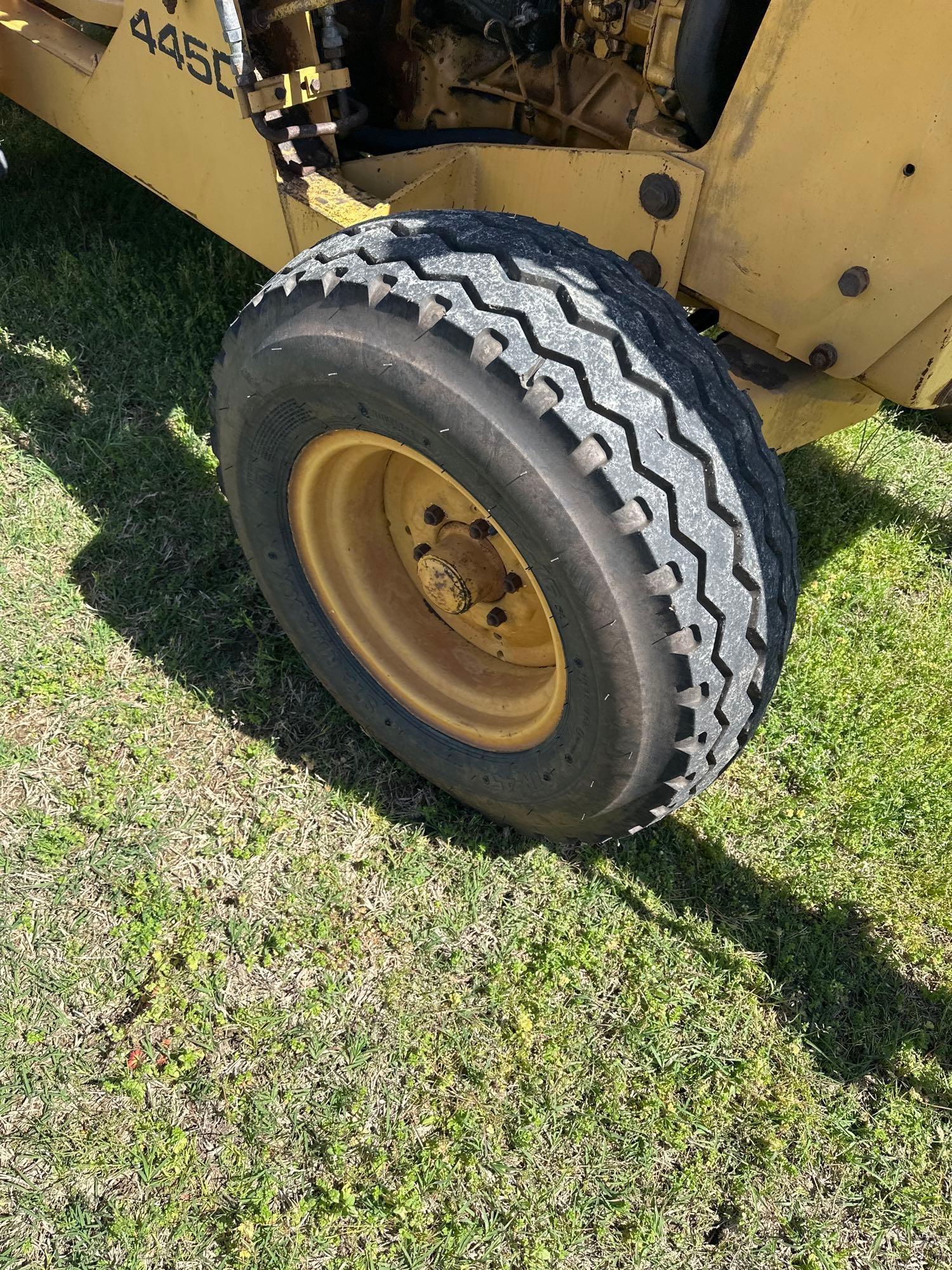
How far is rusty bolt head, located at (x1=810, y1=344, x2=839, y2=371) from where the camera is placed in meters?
2.25

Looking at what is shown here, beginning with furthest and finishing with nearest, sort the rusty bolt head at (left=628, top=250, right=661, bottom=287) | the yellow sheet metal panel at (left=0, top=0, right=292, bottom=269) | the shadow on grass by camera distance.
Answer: the yellow sheet metal panel at (left=0, top=0, right=292, bottom=269) → the shadow on grass → the rusty bolt head at (left=628, top=250, right=661, bottom=287)

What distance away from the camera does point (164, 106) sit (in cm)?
295

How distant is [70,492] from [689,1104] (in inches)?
101

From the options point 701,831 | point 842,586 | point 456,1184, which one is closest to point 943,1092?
point 701,831

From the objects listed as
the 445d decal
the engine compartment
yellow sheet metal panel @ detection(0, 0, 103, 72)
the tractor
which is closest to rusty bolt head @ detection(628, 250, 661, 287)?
the tractor

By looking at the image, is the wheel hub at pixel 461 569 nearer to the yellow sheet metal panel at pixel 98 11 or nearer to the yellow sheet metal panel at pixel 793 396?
the yellow sheet metal panel at pixel 793 396

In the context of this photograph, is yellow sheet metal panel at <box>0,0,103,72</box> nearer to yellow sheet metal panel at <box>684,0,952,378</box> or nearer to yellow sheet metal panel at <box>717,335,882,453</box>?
yellow sheet metal panel at <box>684,0,952,378</box>

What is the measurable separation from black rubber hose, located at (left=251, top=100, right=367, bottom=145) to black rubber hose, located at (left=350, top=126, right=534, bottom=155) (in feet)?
0.41

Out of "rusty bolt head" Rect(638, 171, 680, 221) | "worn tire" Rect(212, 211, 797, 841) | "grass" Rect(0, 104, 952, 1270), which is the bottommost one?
"grass" Rect(0, 104, 952, 1270)

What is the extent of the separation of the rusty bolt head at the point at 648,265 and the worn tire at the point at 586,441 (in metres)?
0.29

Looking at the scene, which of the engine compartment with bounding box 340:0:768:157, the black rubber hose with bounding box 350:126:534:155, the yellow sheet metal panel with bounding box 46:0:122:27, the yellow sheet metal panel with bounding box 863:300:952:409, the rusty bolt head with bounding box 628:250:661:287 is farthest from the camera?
the yellow sheet metal panel with bounding box 46:0:122:27

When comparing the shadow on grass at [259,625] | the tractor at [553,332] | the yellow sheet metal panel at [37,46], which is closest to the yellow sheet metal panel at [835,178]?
the tractor at [553,332]

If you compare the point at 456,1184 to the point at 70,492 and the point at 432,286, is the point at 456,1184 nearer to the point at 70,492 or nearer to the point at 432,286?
the point at 432,286

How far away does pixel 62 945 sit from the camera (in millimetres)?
2396
